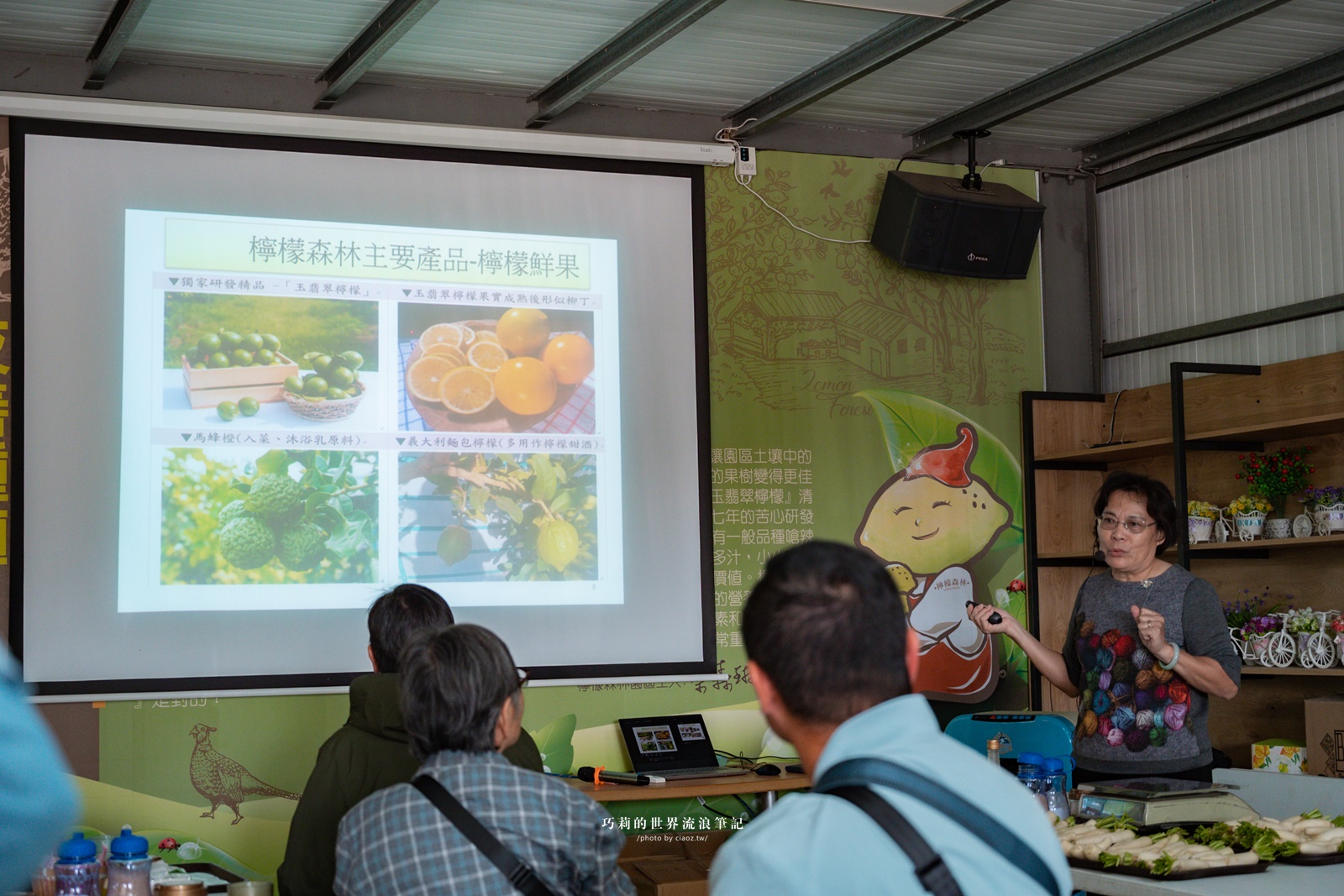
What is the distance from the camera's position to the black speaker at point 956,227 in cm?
512

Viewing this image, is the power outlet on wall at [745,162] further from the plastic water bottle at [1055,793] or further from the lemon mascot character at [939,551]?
the plastic water bottle at [1055,793]

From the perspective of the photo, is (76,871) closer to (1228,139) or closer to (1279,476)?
(1279,476)

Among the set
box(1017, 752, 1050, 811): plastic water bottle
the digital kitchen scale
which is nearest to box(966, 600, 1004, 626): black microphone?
box(1017, 752, 1050, 811): plastic water bottle

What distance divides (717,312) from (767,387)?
365mm

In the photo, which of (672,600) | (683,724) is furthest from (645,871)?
(672,600)

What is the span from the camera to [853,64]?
4586 mm

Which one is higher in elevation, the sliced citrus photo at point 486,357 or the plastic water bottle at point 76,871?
the sliced citrus photo at point 486,357

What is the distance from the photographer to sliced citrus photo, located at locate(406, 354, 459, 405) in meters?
4.58

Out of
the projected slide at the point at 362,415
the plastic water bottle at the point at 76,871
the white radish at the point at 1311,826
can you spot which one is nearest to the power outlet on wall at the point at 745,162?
the projected slide at the point at 362,415

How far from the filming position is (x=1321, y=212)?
4.77 meters

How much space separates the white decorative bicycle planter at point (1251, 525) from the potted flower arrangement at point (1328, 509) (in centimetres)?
18

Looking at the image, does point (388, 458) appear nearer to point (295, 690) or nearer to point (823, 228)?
point (295, 690)

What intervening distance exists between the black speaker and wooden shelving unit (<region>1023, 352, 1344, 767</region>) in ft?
2.04

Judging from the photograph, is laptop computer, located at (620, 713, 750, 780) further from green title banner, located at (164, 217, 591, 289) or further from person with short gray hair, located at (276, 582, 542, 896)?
person with short gray hair, located at (276, 582, 542, 896)
